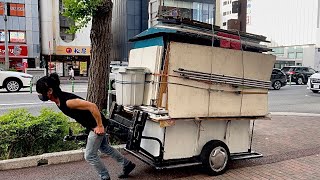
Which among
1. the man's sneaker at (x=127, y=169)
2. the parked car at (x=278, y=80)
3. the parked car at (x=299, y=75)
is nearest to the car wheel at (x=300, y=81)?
the parked car at (x=299, y=75)

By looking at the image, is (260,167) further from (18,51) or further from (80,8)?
(18,51)

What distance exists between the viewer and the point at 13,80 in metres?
17.5

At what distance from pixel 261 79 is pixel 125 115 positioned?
2.37 metres

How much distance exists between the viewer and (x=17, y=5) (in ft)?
108

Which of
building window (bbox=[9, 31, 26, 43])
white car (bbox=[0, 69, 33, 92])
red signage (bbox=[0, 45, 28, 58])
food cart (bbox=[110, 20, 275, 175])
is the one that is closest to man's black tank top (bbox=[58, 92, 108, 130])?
food cart (bbox=[110, 20, 275, 175])

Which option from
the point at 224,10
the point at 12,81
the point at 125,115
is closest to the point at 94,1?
the point at 125,115

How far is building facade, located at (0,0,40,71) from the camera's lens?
106 feet

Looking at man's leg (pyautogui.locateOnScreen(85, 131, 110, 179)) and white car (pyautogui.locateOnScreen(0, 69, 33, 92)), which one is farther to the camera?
white car (pyautogui.locateOnScreen(0, 69, 33, 92))

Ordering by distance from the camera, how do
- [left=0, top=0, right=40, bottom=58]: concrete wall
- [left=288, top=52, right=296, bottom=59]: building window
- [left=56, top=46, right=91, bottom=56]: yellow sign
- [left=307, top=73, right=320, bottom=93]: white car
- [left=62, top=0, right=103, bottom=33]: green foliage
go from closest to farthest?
[left=62, top=0, right=103, bottom=33]: green foliage
[left=307, top=73, right=320, bottom=93]: white car
[left=0, top=0, right=40, bottom=58]: concrete wall
[left=56, top=46, right=91, bottom=56]: yellow sign
[left=288, top=52, right=296, bottom=59]: building window

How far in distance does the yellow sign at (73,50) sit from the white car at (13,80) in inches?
713

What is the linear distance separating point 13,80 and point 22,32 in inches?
706

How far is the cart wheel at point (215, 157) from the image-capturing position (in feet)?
15.4

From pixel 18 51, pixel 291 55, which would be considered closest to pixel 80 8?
pixel 18 51

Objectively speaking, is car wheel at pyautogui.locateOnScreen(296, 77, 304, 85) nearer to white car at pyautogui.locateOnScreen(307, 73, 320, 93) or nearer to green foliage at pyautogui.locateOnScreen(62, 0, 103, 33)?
white car at pyautogui.locateOnScreen(307, 73, 320, 93)
